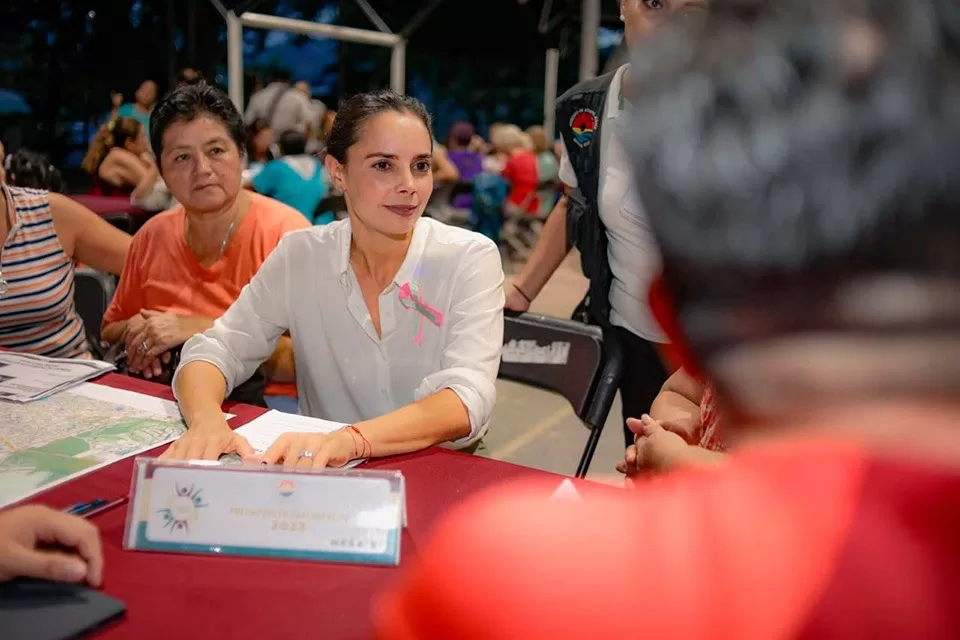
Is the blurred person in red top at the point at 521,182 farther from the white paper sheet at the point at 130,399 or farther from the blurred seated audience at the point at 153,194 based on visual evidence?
the white paper sheet at the point at 130,399

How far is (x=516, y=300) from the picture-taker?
6.88 feet

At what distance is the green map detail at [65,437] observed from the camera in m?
1.20

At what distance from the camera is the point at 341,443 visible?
4.19ft

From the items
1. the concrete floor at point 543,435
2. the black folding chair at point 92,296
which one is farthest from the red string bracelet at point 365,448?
the concrete floor at point 543,435

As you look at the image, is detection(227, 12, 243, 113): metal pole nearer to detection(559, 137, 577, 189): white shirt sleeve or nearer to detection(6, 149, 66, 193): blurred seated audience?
detection(6, 149, 66, 193): blurred seated audience

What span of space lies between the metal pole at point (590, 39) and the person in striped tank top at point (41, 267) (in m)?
8.96

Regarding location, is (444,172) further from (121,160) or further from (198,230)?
(198,230)

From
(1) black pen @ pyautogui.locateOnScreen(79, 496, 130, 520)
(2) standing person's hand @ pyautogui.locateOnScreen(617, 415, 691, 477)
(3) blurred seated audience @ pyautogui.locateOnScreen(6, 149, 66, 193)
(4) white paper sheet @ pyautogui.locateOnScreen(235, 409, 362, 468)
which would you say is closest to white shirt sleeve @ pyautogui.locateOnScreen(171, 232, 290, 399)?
(4) white paper sheet @ pyautogui.locateOnScreen(235, 409, 362, 468)

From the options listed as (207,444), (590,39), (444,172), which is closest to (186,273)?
(207,444)

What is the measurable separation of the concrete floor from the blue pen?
7.11ft

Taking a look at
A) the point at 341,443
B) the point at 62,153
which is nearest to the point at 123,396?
the point at 341,443

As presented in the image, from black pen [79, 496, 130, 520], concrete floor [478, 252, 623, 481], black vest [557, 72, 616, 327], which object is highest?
black vest [557, 72, 616, 327]

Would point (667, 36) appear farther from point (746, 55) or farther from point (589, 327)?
point (589, 327)

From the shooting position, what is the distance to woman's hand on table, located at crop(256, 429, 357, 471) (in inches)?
47.6
